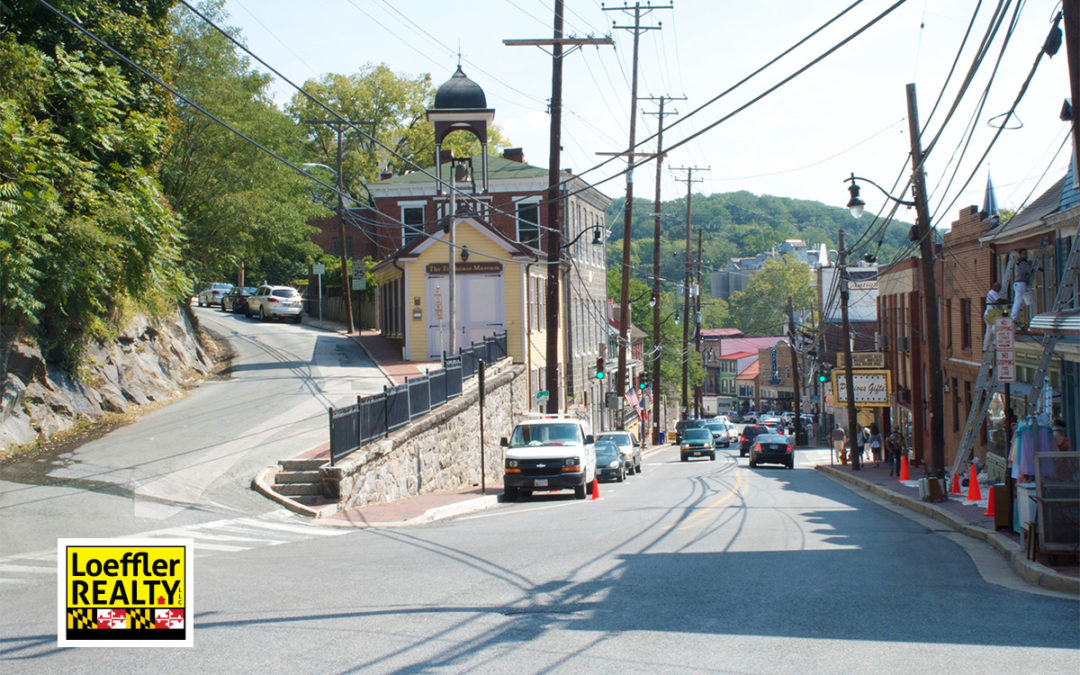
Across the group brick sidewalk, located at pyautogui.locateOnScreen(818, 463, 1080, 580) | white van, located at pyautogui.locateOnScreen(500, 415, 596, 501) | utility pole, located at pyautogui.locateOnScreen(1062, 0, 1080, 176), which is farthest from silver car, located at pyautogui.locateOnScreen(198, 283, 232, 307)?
utility pole, located at pyautogui.locateOnScreen(1062, 0, 1080, 176)

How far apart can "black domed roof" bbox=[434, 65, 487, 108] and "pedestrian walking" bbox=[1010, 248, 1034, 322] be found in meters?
21.2

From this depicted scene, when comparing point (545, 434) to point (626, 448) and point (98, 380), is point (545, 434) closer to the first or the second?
point (98, 380)

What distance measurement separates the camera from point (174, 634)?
764 centimetres

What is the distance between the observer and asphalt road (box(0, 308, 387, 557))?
15.0 meters

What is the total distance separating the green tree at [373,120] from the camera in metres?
67.8

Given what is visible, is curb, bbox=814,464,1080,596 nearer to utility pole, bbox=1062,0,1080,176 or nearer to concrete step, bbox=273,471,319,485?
utility pole, bbox=1062,0,1080,176

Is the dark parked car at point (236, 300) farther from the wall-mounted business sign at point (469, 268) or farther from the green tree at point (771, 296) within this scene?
the green tree at point (771, 296)

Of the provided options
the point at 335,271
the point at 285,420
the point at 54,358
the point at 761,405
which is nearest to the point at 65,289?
the point at 54,358

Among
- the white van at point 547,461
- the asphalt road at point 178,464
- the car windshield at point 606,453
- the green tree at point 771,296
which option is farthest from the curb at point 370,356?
the green tree at point 771,296

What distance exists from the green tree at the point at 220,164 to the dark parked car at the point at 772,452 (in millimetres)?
21408

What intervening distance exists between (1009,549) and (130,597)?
10.5 m

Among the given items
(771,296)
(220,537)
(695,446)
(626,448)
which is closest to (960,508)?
(220,537)

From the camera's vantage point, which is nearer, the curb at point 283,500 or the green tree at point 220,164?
the curb at point 283,500

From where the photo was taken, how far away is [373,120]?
6706 cm
